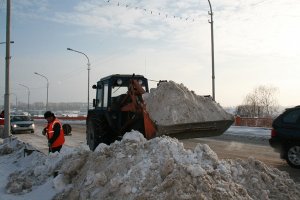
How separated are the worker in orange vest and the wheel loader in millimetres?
1994

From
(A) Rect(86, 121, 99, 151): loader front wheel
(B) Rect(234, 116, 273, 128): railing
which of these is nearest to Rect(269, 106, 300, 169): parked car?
(A) Rect(86, 121, 99, 151): loader front wheel

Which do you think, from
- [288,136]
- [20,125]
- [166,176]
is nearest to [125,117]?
[288,136]

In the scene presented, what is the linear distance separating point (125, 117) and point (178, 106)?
7.35 feet

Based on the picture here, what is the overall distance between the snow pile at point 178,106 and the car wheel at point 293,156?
78.1 inches

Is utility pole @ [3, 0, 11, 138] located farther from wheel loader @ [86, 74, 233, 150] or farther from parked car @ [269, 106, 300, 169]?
parked car @ [269, 106, 300, 169]

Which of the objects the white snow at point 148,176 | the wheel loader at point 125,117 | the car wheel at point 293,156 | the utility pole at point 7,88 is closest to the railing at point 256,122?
the utility pole at point 7,88

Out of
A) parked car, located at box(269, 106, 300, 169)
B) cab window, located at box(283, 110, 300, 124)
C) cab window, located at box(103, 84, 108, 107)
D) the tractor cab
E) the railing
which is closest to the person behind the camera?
parked car, located at box(269, 106, 300, 169)

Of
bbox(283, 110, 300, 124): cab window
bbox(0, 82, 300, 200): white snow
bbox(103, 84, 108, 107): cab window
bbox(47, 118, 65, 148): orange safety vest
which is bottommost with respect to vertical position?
bbox(0, 82, 300, 200): white snow

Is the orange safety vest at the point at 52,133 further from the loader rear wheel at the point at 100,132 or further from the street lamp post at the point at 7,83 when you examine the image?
the street lamp post at the point at 7,83

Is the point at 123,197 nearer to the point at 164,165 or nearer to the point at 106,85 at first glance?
the point at 164,165

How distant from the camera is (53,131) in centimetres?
1009

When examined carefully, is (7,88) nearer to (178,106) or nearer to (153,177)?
(178,106)

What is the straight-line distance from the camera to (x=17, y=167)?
1132 centimetres

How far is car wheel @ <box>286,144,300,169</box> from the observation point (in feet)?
35.7
